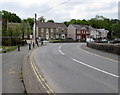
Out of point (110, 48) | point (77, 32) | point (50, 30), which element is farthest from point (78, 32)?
point (110, 48)

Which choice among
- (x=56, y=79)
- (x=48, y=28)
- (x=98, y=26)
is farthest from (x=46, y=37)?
(x=56, y=79)

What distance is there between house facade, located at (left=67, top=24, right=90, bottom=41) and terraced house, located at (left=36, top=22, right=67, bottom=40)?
2.89 m

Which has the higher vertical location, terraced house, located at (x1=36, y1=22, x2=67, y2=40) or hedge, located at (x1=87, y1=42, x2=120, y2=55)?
terraced house, located at (x1=36, y1=22, x2=67, y2=40)

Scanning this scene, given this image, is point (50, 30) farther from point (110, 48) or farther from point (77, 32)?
point (110, 48)

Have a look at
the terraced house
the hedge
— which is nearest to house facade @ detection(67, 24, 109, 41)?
the terraced house

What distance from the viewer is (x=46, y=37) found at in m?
85.6

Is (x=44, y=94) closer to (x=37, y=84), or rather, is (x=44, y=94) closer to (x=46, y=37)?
(x=37, y=84)

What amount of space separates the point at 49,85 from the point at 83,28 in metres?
83.4

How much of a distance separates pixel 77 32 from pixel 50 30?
13840mm

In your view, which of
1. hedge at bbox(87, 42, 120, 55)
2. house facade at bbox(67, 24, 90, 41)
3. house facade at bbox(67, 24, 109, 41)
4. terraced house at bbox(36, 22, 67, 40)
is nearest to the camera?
hedge at bbox(87, 42, 120, 55)

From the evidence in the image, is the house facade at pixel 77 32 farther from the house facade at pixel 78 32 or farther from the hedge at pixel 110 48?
the hedge at pixel 110 48

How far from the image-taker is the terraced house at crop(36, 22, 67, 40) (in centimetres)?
8416

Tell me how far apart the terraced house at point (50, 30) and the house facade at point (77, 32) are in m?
2.89

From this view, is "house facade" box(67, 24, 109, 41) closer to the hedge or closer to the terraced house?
the terraced house
